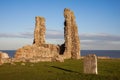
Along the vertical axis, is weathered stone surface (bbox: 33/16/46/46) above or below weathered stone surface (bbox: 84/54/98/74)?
above

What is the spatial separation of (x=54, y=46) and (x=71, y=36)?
16.4 feet

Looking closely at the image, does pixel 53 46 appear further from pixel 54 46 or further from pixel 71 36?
pixel 71 36

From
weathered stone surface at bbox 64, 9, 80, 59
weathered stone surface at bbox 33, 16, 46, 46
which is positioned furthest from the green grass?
weathered stone surface at bbox 33, 16, 46, 46

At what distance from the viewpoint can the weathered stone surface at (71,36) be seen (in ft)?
191

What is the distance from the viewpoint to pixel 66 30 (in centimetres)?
5903

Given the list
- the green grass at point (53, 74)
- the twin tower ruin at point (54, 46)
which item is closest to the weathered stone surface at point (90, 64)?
the green grass at point (53, 74)

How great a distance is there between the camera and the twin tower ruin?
55656 millimetres

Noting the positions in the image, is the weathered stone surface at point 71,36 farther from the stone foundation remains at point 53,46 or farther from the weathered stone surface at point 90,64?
the weathered stone surface at point 90,64

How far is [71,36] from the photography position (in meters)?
59.2

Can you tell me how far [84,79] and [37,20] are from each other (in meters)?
40.8

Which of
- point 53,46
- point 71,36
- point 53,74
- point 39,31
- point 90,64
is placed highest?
point 39,31

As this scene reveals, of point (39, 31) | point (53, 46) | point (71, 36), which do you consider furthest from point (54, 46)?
point (71, 36)

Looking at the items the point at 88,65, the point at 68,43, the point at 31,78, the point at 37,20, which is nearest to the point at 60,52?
the point at 68,43

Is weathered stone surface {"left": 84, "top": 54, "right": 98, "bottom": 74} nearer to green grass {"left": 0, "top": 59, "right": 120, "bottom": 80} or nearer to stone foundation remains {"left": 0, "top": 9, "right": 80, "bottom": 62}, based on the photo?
green grass {"left": 0, "top": 59, "right": 120, "bottom": 80}
